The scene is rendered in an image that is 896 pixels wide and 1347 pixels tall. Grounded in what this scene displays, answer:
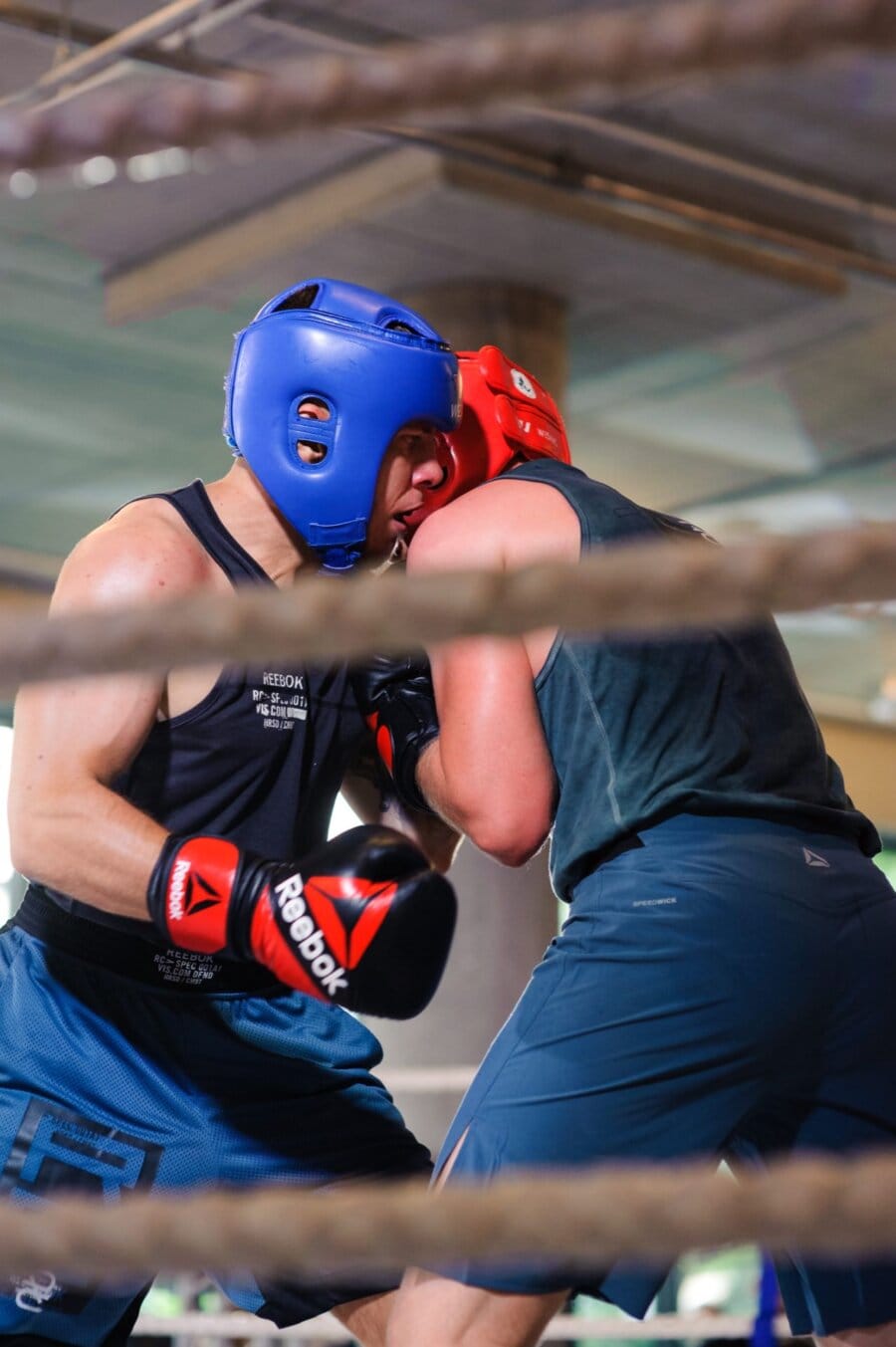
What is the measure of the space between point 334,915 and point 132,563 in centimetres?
47

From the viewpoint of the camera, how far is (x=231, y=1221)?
61cm

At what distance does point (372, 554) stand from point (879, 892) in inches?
26.6

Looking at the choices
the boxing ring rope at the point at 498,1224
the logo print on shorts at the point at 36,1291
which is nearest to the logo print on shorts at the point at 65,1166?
the logo print on shorts at the point at 36,1291

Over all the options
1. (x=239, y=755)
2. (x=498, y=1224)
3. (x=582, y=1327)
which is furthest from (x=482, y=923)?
(x=498, y=1224)

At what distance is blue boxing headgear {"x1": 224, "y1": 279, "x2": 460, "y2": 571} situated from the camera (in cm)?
175

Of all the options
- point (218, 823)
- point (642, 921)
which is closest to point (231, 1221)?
point (642, 921)

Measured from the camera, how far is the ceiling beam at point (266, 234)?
4.89 meters

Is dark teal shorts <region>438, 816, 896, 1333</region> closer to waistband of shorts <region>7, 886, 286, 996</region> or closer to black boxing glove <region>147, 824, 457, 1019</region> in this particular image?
black boxing glove <region>147, 824, 457, 1019</region>

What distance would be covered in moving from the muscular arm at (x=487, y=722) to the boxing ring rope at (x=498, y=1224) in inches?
37.1

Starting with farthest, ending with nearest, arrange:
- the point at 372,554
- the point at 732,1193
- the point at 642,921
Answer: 1. the point at 372,554
2. the point at 642,921
3. the point at 732,1193

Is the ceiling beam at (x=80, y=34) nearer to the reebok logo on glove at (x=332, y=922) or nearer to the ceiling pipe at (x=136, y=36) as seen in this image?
the ceiling pipe at (x=136, y=36)

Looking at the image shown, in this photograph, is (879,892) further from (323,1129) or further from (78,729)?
(78,729)

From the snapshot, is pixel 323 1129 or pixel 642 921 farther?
pixel 323 1129

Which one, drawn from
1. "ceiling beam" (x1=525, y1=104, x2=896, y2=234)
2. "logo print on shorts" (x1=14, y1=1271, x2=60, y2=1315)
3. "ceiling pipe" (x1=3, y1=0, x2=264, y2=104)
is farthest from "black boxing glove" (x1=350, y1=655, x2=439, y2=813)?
"ceiling beam" (x1=525, y1=104, x2=896, y2=234)
